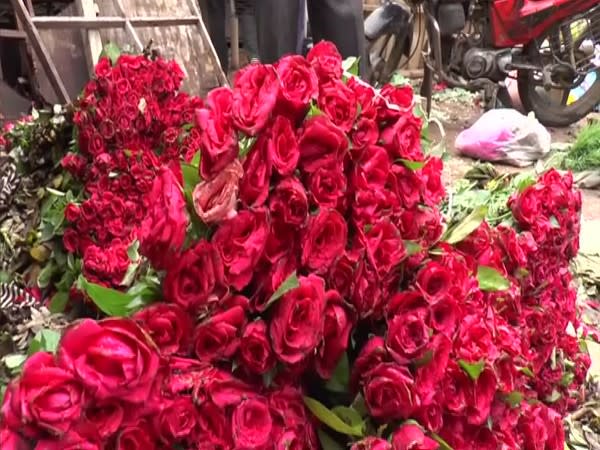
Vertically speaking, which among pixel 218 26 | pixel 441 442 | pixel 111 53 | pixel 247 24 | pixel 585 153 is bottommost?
pixel 585 153

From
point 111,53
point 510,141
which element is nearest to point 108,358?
point 111,53

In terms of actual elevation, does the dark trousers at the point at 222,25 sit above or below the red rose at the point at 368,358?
below

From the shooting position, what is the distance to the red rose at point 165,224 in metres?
0.59

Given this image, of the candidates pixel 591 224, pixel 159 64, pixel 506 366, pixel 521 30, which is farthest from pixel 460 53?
pixel 506 366

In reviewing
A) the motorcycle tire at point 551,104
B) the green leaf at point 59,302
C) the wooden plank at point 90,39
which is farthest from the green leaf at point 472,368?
the motorcycle tire at point 551,104

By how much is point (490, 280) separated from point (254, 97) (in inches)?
13.2

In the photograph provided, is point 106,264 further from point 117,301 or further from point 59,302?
point 117,301

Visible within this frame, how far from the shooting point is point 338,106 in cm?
68

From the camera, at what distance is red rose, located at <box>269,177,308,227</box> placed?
0.63 metres

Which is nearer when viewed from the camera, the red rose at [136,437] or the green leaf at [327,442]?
the red rose at [136,437]

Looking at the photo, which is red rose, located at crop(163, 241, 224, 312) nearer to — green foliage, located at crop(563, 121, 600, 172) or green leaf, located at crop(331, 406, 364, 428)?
green leaf, located at crop(331, 406, 364, 428)

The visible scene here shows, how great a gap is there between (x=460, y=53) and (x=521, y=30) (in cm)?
45

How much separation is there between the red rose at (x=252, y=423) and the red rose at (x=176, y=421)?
34 mm

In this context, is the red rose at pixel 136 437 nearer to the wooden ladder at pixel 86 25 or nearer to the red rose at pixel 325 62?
the red rose at pixel 325 62
